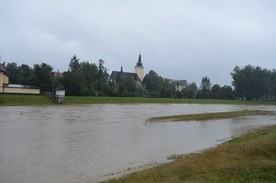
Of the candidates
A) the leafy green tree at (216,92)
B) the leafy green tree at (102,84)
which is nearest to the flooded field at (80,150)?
the leafy green tree at (102,84)

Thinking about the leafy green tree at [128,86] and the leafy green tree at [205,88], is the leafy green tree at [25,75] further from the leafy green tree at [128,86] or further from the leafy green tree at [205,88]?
the leafy green tree at [205,88]

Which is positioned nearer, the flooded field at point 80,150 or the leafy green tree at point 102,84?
the flooded field at point 80,150

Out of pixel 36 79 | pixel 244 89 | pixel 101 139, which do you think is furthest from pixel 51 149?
pixel 244 89

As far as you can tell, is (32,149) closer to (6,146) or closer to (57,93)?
(6,146)

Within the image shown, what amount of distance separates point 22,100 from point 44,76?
20.2 meters

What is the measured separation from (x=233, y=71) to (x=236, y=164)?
128 metres

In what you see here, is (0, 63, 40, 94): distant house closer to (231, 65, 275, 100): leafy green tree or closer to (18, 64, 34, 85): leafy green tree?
(18, 64, 34, 85): leafy green tree

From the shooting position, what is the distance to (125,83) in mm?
103750

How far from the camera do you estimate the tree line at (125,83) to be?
8094 centimetres

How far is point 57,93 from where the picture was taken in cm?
6419

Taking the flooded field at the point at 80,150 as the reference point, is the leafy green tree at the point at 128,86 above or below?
above

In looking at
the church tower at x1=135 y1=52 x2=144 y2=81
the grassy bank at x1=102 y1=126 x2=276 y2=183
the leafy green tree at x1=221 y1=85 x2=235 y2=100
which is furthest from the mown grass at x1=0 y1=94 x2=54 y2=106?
the church tower at x1=135 y1=52 x2=144 y2=81

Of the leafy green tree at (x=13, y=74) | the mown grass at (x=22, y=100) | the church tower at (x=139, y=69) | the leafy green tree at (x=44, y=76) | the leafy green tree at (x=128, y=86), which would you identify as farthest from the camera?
the church tower at (x=139, y=69)

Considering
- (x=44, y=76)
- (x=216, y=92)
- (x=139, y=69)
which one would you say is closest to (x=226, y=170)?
(x=44, y=76)
